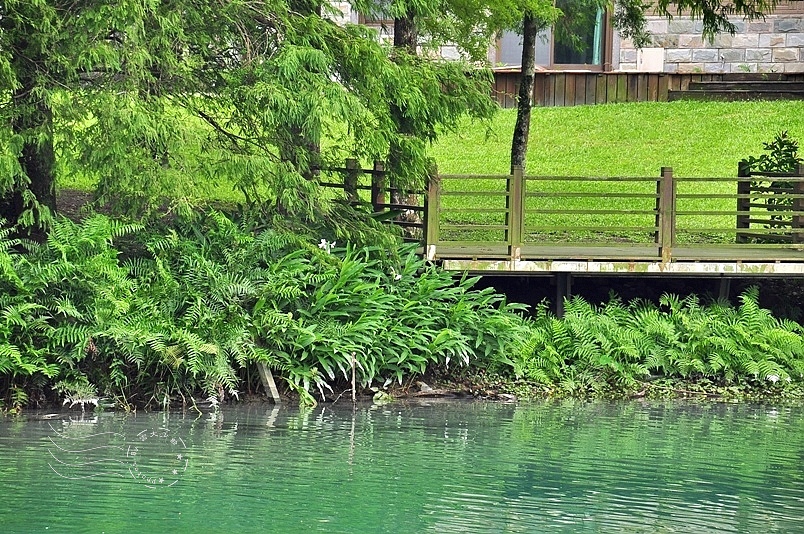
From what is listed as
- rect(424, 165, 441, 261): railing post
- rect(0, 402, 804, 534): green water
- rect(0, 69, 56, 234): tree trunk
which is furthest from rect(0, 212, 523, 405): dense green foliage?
rect(0, 69, 56, 234): tree trunk

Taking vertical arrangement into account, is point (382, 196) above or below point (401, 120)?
below

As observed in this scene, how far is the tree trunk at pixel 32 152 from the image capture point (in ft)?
42.8

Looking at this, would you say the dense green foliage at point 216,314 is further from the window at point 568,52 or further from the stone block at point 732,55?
the stone block at point 732,55

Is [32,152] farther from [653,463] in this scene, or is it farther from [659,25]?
[659,25]

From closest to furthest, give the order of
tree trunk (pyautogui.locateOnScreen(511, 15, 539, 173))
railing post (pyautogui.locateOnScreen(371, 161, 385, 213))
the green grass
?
railing post (pyautogui.locateOnScreen(371, 161, 385, 213)) → tree trunk (pyautogui.locateOnScreen(511, 15, 539, 173)) → the green grass

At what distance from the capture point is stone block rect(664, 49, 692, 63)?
1143 inches

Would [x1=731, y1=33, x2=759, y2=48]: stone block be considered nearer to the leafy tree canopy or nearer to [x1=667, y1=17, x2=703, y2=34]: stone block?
[x1=667, y1=17, x2=703, y2=34]: stone block

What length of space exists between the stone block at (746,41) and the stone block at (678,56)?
101 cm

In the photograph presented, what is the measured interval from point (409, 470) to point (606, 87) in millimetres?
19968

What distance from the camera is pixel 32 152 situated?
47.3ft

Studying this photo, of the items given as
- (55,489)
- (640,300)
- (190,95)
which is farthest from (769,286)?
(55,489)

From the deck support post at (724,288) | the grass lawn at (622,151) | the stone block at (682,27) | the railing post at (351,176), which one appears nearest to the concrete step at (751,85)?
the grass lawn at (622,151)

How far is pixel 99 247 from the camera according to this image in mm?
13570

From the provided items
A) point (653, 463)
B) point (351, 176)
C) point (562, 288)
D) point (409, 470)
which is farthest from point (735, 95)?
point (409, 470)
